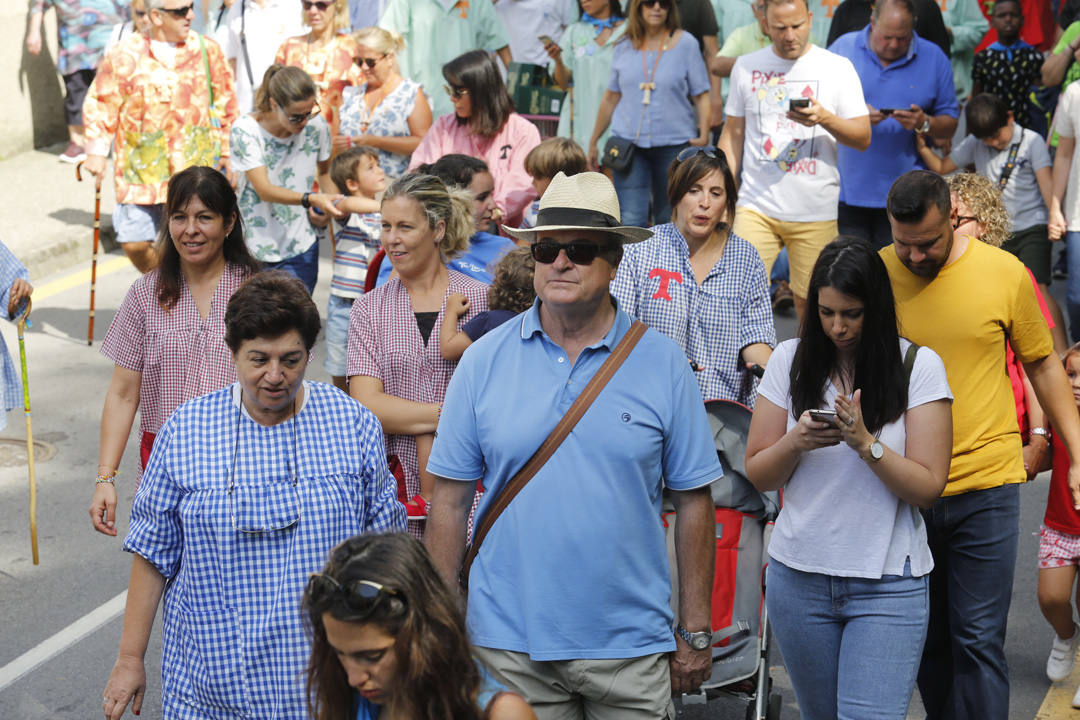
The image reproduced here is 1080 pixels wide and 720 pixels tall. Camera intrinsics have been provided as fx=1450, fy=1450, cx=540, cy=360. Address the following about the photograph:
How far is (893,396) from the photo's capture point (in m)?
4.44

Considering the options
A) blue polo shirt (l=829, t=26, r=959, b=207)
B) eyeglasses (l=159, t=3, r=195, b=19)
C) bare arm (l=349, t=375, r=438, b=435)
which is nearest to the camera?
bare arm (l=349, t=375, r=438, b=435)

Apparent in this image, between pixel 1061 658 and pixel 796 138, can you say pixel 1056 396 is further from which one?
pixel 796 138

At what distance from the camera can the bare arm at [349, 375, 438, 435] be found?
5.44m

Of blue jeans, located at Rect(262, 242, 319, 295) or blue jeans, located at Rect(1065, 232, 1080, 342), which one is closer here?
blue jeans, located at Rect(1065, 232, 1080, 342)

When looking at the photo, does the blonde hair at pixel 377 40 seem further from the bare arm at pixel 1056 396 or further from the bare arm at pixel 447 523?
the bare arm at pixel 447 523

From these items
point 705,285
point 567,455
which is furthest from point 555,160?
point 567,455

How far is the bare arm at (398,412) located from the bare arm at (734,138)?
394 centimetres

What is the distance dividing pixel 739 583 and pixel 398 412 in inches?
55.6

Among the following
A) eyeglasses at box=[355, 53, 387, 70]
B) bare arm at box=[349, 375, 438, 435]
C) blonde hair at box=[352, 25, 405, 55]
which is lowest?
bare arm at box=[349, 375, 438, 435]

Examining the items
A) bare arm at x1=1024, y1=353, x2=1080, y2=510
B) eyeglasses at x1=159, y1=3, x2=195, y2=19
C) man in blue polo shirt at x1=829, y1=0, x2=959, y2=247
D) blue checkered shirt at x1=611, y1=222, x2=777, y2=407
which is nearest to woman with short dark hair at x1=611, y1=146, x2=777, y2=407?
blue checkered shirt at x1=611, y1=222, x2=777, y2=407

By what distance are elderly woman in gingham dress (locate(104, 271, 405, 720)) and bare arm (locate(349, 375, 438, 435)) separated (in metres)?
1.21

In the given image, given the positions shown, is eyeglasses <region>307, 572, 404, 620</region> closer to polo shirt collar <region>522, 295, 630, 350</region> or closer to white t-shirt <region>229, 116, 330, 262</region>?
polo shirt collar <region>522, 295, 630, 350</region>

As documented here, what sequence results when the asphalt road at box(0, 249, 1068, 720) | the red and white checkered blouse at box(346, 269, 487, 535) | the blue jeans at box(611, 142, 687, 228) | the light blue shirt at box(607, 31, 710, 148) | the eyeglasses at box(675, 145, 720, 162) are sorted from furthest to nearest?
1. the blue jeans at box(611, 142, 687, 228)
2. the light blue shirt at box(607, 31, 710, 148)
3. the eyeglasses at box(675, 145, 720, 162)
4. the asphalt road at box(0, 249, 1068, 720)
5. the red and white checkered blouse at box(346, 269, 487, 535)

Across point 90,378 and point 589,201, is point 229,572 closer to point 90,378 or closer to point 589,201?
point 589,201
